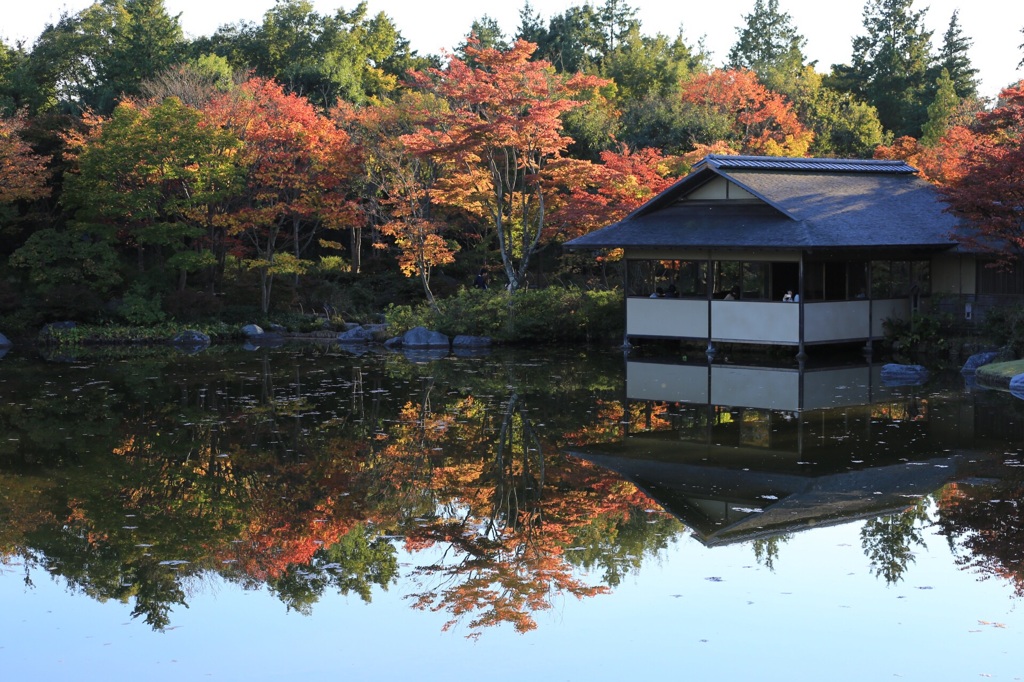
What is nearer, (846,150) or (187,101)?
(187,101)

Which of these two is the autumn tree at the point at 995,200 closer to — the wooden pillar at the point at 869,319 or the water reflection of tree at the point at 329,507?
the wooden pillar at the point at 869,319

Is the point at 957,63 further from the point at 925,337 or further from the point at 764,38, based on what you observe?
the point at 925,337

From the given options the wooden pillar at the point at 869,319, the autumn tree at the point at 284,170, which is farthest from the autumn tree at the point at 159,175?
the wooden pillar at the point at 869,319

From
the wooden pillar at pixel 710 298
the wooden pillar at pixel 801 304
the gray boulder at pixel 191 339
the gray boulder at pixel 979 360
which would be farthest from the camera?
the gray boulder at pixel 191 339

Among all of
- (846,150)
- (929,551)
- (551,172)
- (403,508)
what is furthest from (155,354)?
(846,150)

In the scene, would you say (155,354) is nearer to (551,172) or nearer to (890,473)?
(551,172)

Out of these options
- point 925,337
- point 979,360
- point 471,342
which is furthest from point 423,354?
point 979,360

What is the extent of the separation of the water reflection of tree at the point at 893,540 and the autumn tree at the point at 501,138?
17131 millimetres

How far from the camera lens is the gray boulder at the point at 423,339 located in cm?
2709

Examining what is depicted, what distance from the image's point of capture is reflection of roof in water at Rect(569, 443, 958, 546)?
1006 centimetres

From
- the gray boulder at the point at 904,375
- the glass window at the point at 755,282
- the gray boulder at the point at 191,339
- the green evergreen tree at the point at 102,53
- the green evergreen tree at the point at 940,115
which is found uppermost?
the green evergreen tree at the point at 102,53

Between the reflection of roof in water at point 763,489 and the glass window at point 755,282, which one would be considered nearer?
the reflection of roof in water at point 763,489

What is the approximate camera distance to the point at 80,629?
305 inches

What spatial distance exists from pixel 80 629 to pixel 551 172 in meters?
20.8
